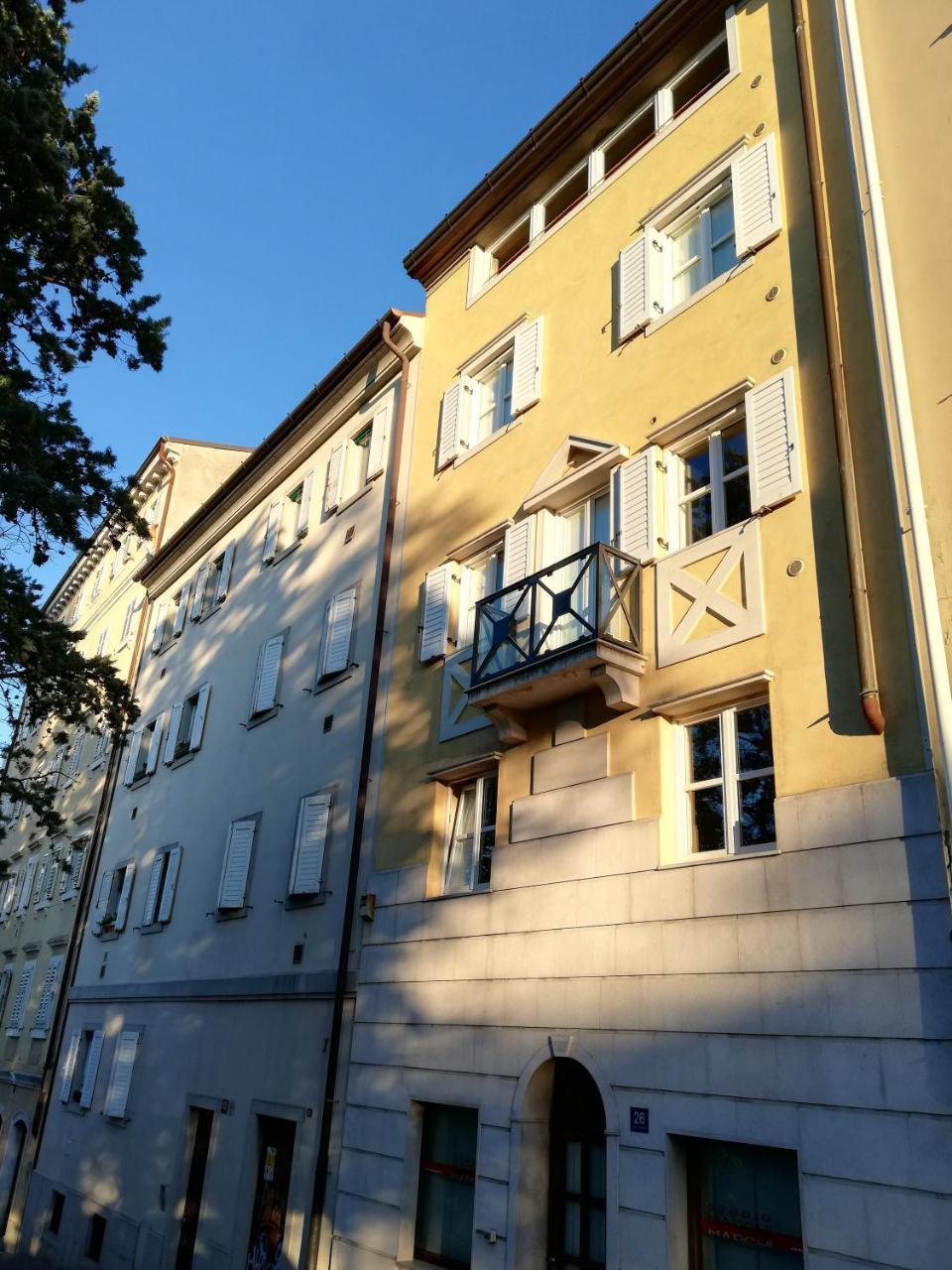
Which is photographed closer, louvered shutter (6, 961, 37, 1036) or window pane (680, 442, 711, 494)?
window pane (680, 442, 711, 494)

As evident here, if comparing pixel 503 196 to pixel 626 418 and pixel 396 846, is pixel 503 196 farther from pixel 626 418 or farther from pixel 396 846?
pixel 396 846

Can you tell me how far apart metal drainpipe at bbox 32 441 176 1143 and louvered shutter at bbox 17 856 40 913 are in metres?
6.11

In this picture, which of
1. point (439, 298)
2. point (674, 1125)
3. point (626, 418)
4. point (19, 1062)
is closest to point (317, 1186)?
point (674, 1125)

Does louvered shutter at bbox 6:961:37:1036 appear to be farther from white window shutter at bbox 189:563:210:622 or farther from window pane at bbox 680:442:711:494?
window pane at bbox 680:442:711:494

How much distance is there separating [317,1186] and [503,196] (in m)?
13.6

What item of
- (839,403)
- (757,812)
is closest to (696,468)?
(839,403)

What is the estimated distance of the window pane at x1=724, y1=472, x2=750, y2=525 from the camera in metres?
9.62

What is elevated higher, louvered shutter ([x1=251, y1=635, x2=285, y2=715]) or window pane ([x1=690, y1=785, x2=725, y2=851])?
louvered shutter ([x1=251, y1=635, x2=285, y2=715])

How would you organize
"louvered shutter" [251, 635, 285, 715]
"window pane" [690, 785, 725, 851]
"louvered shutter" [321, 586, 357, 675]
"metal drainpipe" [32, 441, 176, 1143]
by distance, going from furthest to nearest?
"metal drainpipe" [32, 441, 176, 1143]
"louvered shutter" [251, 635, 285, 715]
"louvered shutter" [321, 586, 357, 675]
"window pane" [690, 785, 725, 851]

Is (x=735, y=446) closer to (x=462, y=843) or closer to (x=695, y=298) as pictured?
(x=695, y=298)

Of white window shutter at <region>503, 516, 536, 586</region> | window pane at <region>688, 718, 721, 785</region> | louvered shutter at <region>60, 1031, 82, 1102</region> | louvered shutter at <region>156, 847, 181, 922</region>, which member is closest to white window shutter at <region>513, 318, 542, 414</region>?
white window shutter at <region>503, 516, 536, 586</region>

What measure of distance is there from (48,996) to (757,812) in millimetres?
21949

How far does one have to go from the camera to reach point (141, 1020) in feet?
61.0

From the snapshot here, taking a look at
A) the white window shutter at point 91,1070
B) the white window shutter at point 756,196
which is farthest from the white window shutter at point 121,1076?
the white window shutter at point 756,196
